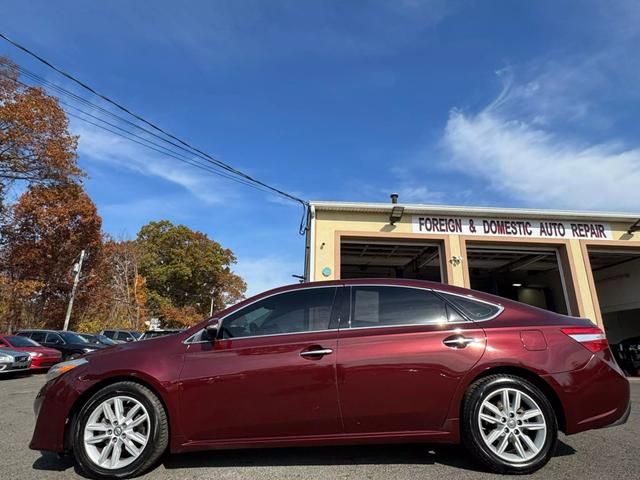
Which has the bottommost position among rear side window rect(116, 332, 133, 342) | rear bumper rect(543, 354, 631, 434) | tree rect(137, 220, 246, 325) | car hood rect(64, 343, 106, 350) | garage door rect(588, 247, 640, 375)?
rear bumper rect(543, 354, 631, 434)

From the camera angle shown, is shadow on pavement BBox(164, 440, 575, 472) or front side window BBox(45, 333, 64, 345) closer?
shadow on pavement BBox(164, 440, 575, 472)

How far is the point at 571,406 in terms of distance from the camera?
2.90m

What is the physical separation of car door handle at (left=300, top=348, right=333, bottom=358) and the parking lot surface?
806 millimetres

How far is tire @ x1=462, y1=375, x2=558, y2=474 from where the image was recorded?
2805 mm

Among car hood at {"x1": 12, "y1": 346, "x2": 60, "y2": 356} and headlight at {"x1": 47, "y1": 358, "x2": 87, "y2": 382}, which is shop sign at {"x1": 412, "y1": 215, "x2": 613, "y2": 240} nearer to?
headlight at {"x1": 47, "y1": 358, "x2": 87, "y2": 382}

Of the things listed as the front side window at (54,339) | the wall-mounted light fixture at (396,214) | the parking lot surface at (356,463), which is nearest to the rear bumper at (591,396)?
the parking lot surface at (356,463)

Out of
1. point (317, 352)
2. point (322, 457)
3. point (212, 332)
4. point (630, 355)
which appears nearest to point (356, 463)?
point (322, 457)

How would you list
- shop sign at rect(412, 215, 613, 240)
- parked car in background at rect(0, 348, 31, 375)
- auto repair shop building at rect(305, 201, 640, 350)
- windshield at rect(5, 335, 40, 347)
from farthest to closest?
shop sign at rect(412, 215, 613, 240), auto repair shop building at rect(305, 201, 640, 350), windshield at rect(5, 335, 40, 347), parked car in background at rect(0, 348, 31, 375)

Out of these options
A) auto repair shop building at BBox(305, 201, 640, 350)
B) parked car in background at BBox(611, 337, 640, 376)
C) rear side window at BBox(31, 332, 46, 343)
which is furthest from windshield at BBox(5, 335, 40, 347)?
parked car in background at BBox(611, 337, 640, 376)

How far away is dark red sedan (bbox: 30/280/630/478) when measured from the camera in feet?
9.50

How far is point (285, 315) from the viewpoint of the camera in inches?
129

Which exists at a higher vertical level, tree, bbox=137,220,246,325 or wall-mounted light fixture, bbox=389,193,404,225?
tree, bbox=137,220,246,325

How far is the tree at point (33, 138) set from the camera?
1864cm

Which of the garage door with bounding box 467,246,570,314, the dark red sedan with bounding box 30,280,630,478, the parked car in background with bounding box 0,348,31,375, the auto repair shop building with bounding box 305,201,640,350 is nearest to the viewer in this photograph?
the dark red sedan with bounding box 30,280,630,478
